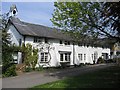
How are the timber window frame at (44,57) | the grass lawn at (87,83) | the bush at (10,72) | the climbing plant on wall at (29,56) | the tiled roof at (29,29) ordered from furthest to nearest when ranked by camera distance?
the timber window frame at (44,57) → the tiled roof at (29,29) → the climbing plant on wall at (29,56) → the bush at (10,72) → the grass lawn at (87,83)

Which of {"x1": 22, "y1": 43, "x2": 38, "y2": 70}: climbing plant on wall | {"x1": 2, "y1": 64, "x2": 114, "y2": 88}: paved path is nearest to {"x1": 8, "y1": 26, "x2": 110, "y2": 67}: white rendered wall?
{"x1": 22, "y1": 43, "x2": 38, "y2": 70}: climbing plant on wall

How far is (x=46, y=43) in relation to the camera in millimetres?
39625

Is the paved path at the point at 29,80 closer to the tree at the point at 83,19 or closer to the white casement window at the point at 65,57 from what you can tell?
the tree at the point at 83,19

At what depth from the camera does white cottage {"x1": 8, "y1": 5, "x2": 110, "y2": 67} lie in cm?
3641

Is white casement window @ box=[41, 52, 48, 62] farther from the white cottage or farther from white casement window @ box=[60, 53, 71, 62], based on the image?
white casement window @ box=[60, 53, 71, 62]

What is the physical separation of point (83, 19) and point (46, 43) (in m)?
19.6

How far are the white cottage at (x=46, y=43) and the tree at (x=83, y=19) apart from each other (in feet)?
30.5

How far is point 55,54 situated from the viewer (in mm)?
41938

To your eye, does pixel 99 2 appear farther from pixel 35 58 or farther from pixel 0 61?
pixel 35 58

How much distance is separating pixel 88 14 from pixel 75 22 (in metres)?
1.32

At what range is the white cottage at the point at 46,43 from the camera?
119ft

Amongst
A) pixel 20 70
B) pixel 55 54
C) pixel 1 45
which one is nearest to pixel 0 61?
pixel 1 45

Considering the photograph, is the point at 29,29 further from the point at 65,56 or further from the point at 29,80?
the point at 29,80

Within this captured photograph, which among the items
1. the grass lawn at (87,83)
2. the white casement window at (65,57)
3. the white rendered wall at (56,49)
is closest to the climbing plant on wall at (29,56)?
the white rendered wall at (56,49)
